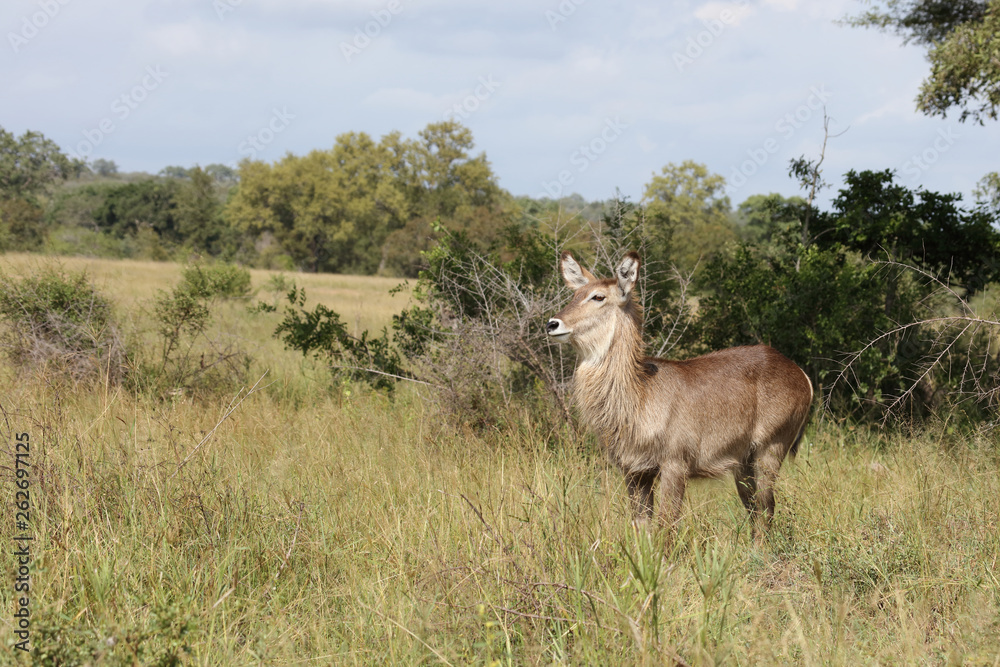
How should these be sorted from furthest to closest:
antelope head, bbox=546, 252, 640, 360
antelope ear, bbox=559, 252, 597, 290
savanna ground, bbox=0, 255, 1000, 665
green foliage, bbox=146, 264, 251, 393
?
green foliage, bbox=146, 264, 251, 393 → antelope ear, bbox=559, 252, 597, 290 → antelope head, bbox=546, 252, 640, 360 → savanna ground, bbox=0, 255, 1000, 665

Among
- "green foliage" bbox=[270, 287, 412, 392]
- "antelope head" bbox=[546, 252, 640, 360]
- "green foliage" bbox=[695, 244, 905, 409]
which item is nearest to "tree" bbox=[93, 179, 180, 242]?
"green foliage" bbox=[270, 287, 412, 392]

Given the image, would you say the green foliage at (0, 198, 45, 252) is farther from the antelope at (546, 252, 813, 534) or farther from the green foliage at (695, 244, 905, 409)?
the antelope at (546, 252, 813, 534)

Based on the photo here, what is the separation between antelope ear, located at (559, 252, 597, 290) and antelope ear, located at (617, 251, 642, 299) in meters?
0.46

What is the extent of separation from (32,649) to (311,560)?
121 centimetres

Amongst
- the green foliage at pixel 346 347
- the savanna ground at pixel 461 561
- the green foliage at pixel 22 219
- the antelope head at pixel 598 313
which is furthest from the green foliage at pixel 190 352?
the green foliage at pixel 22 219

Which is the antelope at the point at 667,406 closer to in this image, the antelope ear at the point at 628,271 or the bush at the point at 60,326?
the antelope ear at the point at 628,271

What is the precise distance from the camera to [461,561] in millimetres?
3268

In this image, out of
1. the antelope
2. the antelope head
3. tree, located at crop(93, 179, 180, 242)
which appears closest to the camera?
the antelope

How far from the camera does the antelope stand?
434 cm

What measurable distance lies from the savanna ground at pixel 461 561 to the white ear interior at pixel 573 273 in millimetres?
1240

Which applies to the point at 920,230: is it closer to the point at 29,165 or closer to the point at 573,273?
the point at 573,273

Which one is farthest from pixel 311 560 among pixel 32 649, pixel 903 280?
pixel 903 280

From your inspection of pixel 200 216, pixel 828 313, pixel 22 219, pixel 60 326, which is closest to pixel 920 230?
pixel 828 313

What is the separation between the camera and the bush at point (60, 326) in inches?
265
